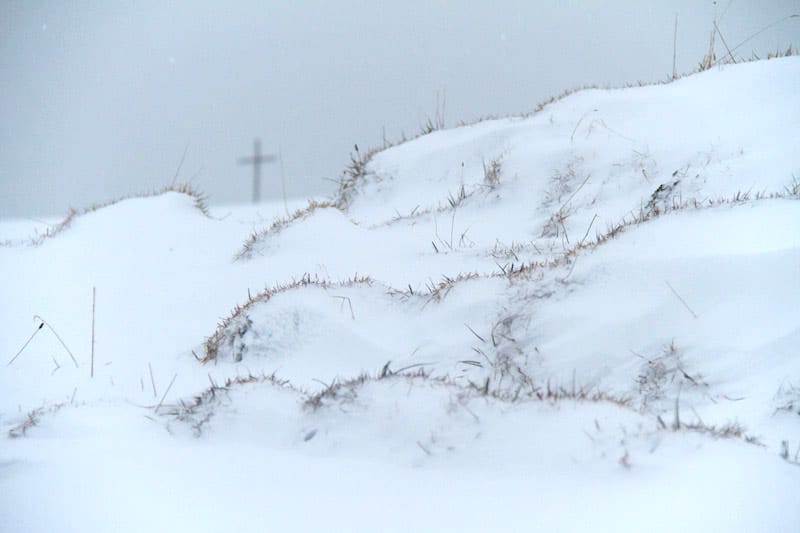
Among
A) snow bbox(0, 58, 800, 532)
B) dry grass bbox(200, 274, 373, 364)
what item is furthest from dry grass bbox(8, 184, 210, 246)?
dry grass bbox(200, 274, 373, 364)

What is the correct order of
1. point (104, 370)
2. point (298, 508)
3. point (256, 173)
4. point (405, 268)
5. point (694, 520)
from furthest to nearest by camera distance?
point (256, 173) < point (405, 268) < point (104, 370) < point (298, 508) < point (694, 520)

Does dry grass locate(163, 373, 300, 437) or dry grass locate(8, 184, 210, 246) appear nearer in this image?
dry grass locate(163, 373, 300, 437)

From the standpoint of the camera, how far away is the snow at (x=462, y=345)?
2.60 meters

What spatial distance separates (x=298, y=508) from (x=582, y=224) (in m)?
3.92

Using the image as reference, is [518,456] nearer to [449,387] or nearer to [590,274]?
[449,387]

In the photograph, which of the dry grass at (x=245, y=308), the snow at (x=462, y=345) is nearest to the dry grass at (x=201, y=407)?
the snow at (x=462, y=345)

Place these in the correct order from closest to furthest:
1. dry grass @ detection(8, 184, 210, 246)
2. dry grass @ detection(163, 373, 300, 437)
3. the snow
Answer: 1. the snow
2. dry grass @ detection(163, 373, 300, 437)
3. dry grass @ detection(8, 184, 210, 246)

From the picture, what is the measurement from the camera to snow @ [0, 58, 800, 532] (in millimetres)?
2600

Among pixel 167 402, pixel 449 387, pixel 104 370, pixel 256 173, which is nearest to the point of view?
pixel 449 387

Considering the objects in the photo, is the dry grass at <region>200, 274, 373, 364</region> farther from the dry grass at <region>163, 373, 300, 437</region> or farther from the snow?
the dry grass at <region>163, 373, 300, 437</region>

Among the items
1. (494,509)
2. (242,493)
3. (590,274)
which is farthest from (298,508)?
(590,274)

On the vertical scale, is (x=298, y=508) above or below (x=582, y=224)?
below

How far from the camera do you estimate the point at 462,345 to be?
13.8 ft

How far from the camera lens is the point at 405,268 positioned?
5516 millimetres
